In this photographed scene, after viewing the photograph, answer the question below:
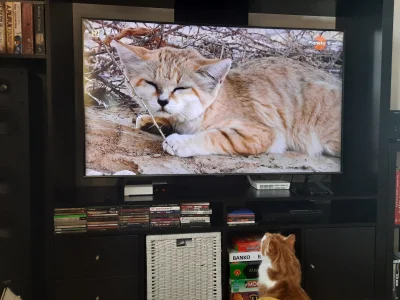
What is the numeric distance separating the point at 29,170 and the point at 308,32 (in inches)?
Result: 61.2

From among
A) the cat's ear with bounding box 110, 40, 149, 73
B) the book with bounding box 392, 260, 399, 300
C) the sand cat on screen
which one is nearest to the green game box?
the sand cat on screen

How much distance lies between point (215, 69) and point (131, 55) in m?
0.44

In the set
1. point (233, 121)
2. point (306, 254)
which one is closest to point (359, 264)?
point (306, 254)

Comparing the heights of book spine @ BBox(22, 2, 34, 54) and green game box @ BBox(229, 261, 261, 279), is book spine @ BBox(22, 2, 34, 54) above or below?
above

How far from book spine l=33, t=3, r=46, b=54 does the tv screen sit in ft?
0.65

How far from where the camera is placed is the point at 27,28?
5.67ft

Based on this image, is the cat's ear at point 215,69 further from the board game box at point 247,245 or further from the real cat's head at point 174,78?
the board game box at point 247,245

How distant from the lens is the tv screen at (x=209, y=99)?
6.16 feet

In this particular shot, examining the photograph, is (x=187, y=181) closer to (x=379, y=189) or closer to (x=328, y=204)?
(x=328, y=204)

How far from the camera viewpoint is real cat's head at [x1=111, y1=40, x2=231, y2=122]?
190 centimetres

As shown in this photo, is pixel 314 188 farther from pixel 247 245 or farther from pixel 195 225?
pixel 195 225

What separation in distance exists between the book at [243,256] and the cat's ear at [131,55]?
1.06 m

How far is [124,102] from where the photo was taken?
1.90 m

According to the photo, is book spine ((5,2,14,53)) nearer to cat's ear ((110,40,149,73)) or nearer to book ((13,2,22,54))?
book ((13,2,22,54))
